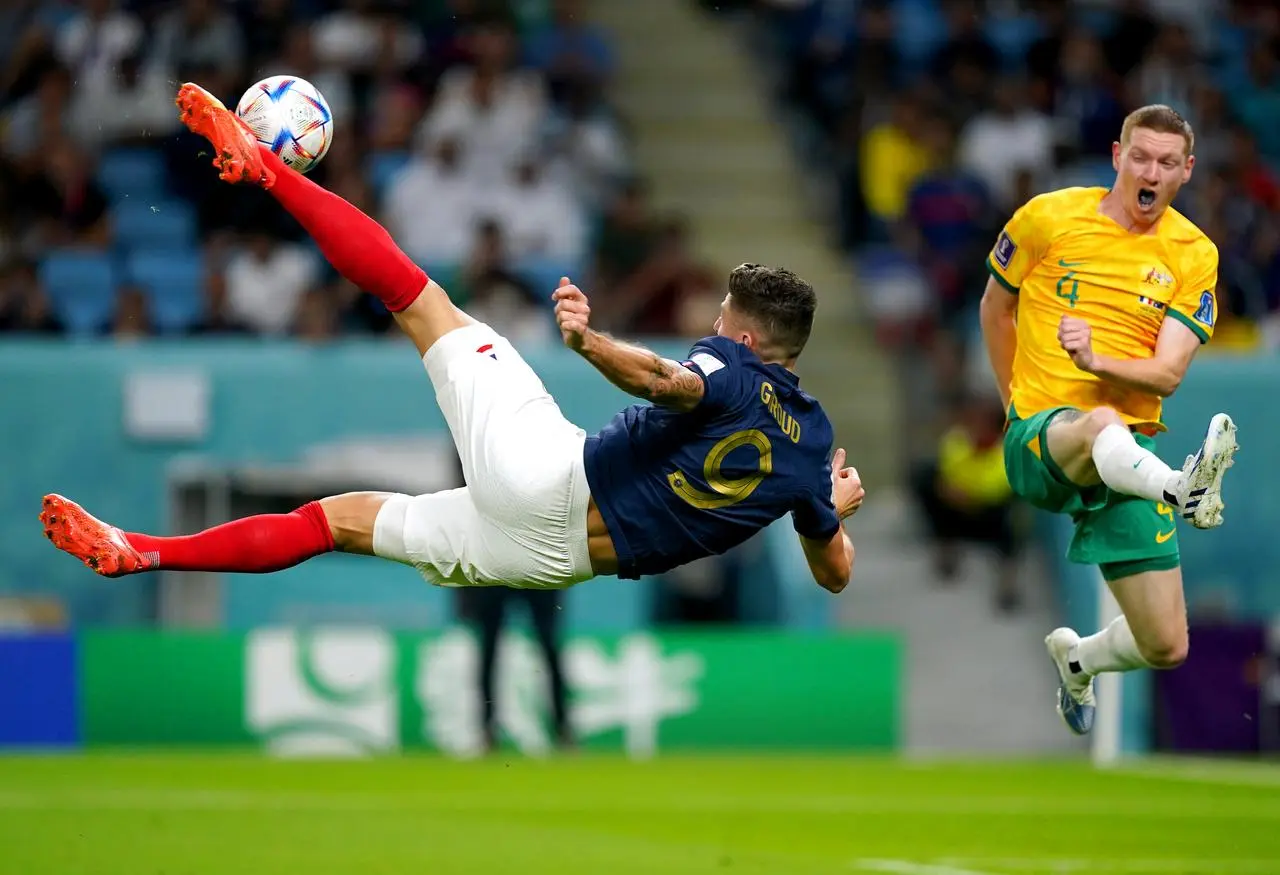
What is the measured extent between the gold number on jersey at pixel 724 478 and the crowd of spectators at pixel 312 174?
894 centimetres

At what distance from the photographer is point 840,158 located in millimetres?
19938

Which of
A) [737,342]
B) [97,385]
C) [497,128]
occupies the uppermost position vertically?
[497,128]

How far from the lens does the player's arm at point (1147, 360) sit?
8094mm

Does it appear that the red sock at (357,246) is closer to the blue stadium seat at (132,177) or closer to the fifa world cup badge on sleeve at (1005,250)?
the fifa world cup badge on sleeve at (1005,250)

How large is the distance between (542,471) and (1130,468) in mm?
2391

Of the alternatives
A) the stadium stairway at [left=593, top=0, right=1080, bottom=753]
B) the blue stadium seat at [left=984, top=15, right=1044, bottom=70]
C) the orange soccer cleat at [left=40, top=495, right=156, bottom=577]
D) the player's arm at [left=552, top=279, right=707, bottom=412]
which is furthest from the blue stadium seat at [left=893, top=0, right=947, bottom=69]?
the orange soccer cleat at [left=40, top=495, right=156, bottom=577]

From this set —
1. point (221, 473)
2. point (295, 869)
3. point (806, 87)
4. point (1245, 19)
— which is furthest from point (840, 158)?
point (295, 869)

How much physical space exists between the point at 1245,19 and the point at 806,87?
4.94 meters

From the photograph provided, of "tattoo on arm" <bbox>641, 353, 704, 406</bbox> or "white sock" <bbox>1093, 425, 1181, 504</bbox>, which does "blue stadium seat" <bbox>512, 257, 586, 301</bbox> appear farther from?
"tattoo on arm" <bbox>641, 353, 704, 406</bbox>

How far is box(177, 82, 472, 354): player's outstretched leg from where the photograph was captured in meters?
8.10

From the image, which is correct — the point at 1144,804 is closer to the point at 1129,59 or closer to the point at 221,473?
the point at 221,473

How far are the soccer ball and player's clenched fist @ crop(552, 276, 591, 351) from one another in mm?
2194

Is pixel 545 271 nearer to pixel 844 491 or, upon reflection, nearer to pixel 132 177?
pixel 132 177

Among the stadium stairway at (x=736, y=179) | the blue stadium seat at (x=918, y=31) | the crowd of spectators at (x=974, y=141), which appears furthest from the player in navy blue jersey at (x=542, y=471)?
the blue stadium seat at (x=918, y=31)
